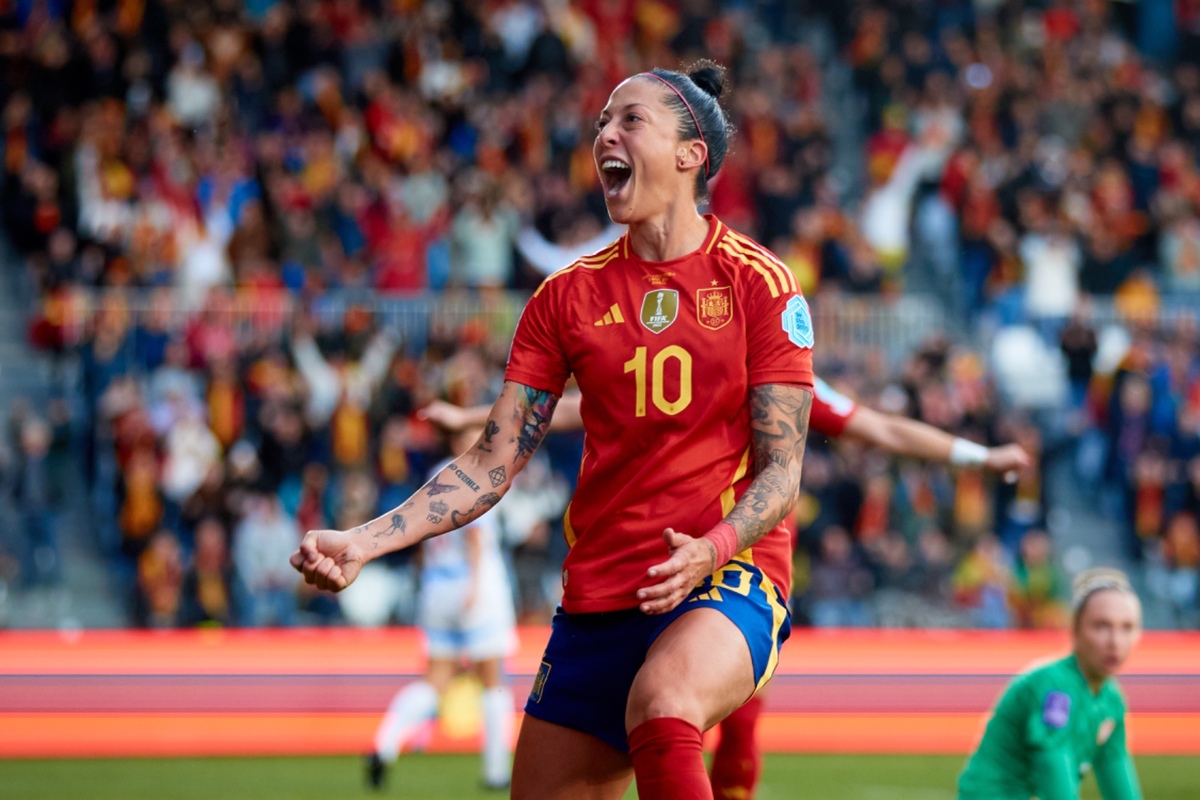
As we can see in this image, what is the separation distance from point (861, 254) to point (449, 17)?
6.06 metres

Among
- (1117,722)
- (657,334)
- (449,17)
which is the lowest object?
(1117,722)

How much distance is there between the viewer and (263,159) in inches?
690

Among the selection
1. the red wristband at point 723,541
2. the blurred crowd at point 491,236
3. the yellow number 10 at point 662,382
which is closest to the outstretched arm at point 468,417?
the yellow number 10 at point 662,382

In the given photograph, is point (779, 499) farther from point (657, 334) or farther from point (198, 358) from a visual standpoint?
point (198, 358)

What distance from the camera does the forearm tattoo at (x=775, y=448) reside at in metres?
4.41

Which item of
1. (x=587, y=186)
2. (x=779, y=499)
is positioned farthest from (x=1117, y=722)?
(x=587, y=186)

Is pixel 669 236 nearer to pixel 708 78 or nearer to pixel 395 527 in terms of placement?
pixel 708 78

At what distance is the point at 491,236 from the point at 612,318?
12.4m

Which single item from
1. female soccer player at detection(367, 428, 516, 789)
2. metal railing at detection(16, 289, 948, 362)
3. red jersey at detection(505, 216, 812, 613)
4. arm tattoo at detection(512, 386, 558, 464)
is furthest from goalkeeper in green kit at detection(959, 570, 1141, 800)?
metal railing at detection(16, 289, 948, 362)

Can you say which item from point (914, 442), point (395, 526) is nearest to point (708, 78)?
point (395, 526)

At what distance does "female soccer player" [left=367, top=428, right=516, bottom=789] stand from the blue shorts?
18.1 ft

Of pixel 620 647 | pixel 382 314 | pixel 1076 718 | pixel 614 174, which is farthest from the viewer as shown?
pixel 382 314

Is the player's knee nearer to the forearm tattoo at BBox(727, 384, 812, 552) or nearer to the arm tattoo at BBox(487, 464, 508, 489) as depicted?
the forearm tattoo at BBox(727, 384, 812, 552)

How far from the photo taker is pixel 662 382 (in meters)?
4.54
